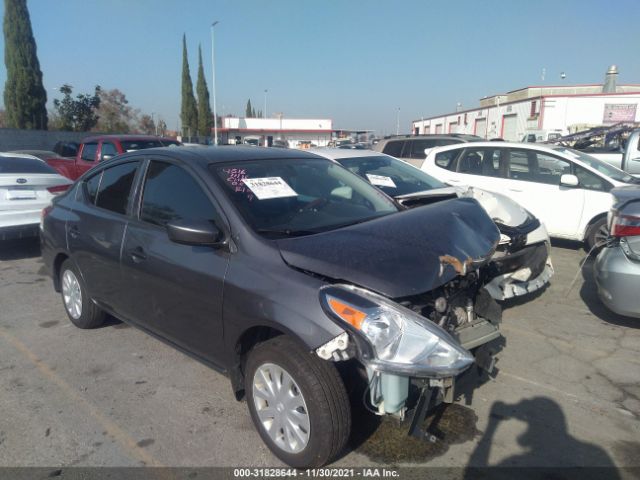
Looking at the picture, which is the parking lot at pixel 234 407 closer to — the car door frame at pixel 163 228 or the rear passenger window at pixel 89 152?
the car door frame at pixel 163 228

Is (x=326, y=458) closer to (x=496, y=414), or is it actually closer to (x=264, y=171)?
(x=496, y=414)

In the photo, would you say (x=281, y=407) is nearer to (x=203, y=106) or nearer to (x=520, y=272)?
(x=520, y=272)

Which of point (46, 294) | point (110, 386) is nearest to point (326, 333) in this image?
point (110, 386)

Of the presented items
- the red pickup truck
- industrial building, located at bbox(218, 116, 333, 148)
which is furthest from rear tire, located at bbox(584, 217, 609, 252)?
industrial building, located at bbox(218, 116, 333, 148)

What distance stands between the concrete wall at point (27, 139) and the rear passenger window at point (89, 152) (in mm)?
15083

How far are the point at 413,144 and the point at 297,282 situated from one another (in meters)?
8.72

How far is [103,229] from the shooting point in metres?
3.89

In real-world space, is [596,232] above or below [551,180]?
below

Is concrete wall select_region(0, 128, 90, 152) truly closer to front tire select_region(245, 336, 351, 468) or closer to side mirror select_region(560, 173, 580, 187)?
side mirror select_region(560, 173, 580, 187)

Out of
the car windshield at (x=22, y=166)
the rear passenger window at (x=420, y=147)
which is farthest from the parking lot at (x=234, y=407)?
the rear passenger window at (x=420, y=147)

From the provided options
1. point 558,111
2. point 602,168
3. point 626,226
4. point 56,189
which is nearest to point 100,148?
point 56,189

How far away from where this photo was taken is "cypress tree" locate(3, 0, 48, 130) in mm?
29828

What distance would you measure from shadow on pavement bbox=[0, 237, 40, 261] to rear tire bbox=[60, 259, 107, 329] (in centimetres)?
356

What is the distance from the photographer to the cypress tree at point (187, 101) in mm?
47156
